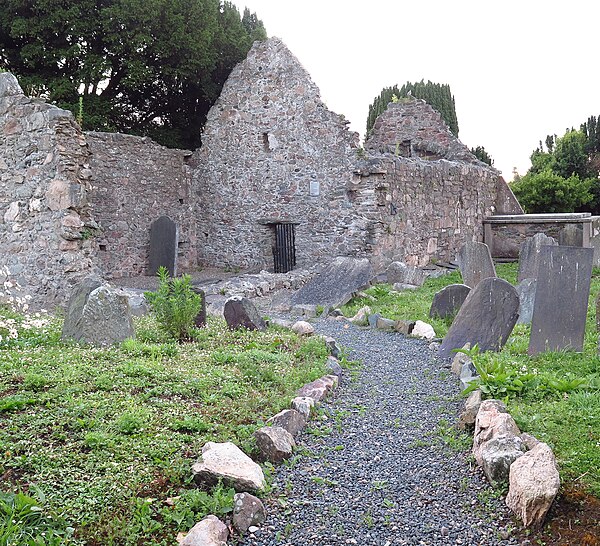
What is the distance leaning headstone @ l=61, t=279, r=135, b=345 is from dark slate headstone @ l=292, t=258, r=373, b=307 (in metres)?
5.07

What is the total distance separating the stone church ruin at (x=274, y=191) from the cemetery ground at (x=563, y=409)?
7686 mm

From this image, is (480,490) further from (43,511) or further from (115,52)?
(115,52)

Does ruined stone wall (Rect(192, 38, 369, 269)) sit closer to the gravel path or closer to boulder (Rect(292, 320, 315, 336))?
boulder (Rect(292, 320, 315, 336))

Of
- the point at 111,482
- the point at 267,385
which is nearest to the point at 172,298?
the point at 267,385

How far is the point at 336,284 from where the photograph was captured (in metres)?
12.5

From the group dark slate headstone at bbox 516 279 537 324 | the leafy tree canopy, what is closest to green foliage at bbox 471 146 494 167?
the leafy tree canopy

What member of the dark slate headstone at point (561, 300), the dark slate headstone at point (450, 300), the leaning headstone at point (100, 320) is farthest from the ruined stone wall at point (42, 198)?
the dark slate headstone at point (561, 300)

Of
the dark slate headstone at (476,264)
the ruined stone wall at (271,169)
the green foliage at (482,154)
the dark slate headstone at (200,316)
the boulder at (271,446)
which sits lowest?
the boulder at (271,446)

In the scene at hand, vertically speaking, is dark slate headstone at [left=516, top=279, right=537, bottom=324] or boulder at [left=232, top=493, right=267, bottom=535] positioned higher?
dark slate headstone at [left=516, top=279, right=537, bottom=324]

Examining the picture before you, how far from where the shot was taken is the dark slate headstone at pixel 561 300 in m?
7.12

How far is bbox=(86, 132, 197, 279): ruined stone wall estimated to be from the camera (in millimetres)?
16234

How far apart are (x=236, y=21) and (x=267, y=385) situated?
19.7 m

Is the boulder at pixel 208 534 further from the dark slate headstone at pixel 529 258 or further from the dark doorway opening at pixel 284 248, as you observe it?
the dark doorway opening at pixel 284 248

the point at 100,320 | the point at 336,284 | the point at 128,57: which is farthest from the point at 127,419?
the point at 128,57
